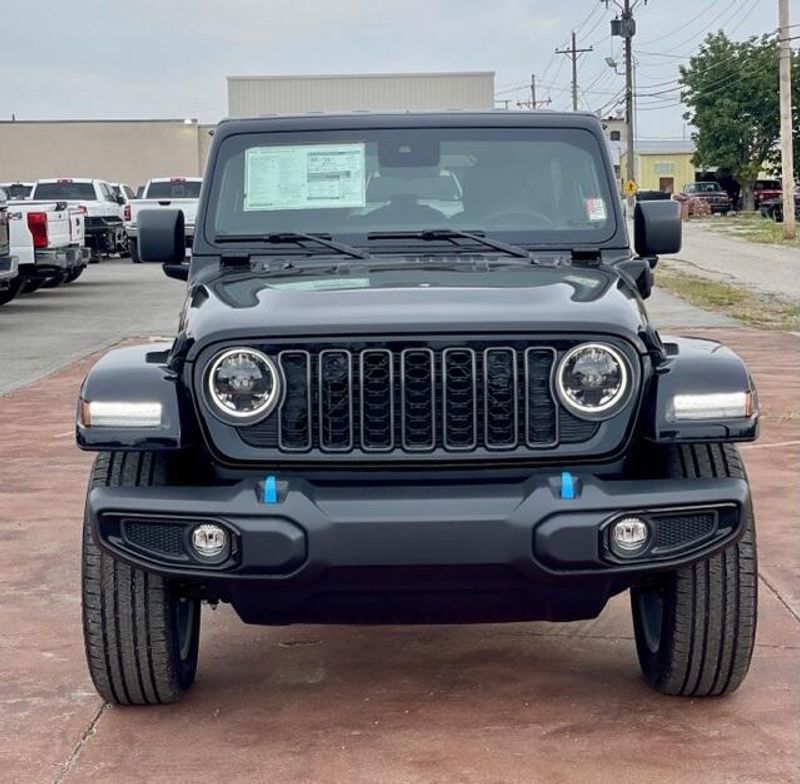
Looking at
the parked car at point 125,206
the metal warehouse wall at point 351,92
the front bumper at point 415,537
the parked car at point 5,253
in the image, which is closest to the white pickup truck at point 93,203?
the parked car at point 125,206

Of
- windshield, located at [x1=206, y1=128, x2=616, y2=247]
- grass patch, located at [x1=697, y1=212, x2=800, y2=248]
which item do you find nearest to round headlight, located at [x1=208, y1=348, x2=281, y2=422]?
windshield, located at [x1=206, y1=128, x2=616, y2=247]

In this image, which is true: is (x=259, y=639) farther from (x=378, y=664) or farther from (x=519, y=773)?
(x=519, y=773)

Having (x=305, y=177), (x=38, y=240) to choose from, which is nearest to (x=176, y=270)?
(x=305, y=177)

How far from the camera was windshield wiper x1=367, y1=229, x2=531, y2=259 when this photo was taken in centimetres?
521

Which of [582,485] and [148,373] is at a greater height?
[148,373]

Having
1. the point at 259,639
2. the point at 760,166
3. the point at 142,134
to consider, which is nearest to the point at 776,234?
the point at 142,134

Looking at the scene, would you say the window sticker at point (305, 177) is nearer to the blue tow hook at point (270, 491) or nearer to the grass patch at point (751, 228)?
the blue tow hook at point (270, 491)

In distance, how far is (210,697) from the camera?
4.80m

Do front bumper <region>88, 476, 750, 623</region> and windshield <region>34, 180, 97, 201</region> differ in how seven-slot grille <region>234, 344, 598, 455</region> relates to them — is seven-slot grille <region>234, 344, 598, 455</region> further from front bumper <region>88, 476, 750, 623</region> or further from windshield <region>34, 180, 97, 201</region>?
windshield <region>34, 180, 97, 201</region>

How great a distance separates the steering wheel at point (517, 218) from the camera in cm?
541

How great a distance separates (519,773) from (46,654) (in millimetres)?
1924

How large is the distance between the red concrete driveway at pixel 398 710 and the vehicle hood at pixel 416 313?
1159mm

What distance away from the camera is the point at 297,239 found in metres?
5.30

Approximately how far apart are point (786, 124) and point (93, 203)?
18.9m
